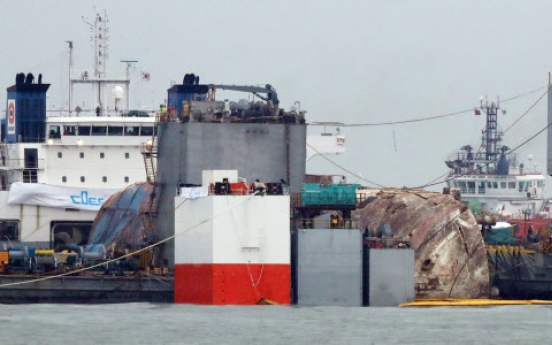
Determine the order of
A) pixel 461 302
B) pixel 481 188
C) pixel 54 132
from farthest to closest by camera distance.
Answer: pixel 481 188, pixel 54 132, pixel 461 302

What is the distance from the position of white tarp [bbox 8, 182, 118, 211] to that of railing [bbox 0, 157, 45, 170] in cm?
240

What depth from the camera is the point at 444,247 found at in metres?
64.1

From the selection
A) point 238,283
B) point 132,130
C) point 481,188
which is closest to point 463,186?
point 481,188

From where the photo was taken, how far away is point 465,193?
136m

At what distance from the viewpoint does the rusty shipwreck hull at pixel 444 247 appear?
209ft

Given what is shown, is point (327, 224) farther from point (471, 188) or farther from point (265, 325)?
point (471, 188)

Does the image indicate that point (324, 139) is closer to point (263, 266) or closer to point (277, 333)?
point (263, 266)

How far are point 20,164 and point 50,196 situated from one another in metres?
3.64

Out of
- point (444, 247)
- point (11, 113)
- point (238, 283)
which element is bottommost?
point (238, 283)

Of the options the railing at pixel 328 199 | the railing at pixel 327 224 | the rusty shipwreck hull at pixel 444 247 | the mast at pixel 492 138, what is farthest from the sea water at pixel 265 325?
the mast at pixel 492 138

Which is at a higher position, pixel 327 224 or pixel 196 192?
pixel 196 192

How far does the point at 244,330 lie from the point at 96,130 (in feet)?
85.2

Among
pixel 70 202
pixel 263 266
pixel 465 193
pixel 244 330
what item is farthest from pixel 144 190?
pixel 465 193

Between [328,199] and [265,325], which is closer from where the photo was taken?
[265,325]
